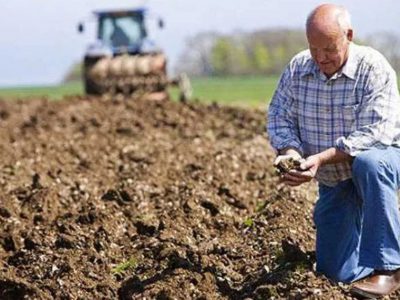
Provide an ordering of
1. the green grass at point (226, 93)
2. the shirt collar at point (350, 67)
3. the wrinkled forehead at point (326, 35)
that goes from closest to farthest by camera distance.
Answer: the wrinkled forehead at point (326, 35) < the shirt collar at point (350, 67) < the green grass at point (226, 93)

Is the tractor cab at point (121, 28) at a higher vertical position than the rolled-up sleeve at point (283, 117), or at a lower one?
lower

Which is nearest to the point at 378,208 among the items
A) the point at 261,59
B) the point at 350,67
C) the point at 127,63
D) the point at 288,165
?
the point at 288,165

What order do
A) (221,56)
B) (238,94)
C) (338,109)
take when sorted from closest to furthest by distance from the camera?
(338,109) < (238,94) < (221,56)

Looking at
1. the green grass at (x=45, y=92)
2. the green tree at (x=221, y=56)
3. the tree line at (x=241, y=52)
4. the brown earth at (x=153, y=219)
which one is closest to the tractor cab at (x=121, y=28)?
the green grass at (x=45, y=92)

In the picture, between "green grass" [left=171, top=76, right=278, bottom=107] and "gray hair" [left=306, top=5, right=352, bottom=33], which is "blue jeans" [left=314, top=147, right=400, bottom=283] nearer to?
"gray hair" [left=306, top=5, right=352, bottom=33]

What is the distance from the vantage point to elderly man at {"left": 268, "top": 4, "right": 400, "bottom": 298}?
528 cm

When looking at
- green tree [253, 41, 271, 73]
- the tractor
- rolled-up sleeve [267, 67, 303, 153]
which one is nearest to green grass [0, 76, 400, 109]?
the tractor

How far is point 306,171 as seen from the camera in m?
5.27

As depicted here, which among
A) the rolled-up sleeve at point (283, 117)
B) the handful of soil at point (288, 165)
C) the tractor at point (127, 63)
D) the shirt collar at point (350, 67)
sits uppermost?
the shirt collar at point (350, 67)

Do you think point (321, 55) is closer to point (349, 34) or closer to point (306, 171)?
point (349, 34)

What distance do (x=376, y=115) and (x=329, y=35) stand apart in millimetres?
462

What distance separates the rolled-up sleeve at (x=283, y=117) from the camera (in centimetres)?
563

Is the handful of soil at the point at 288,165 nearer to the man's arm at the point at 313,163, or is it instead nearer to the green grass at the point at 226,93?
the man's arm at the point at 313,163

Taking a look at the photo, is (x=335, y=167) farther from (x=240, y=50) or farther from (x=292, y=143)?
(x=240, y=50)
